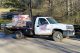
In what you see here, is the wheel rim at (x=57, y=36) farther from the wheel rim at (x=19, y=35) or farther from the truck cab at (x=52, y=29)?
the wheel rim at (x=19, y=35)

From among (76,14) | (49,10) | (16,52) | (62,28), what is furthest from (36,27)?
(49,10)

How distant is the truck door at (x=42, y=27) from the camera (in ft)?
66.7

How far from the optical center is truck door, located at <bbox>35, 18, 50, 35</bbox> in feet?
66.7

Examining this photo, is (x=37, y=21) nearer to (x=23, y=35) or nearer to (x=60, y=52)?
(x=23, y=35)

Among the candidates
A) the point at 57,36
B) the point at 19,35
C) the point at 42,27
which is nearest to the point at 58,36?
the point at 57,36

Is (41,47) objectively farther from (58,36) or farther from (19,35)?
(19,35)

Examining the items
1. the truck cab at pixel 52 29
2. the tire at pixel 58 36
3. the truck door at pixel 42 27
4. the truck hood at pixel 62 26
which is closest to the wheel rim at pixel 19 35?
the truck cab at pixel 52 29

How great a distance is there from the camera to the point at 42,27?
20469 mm

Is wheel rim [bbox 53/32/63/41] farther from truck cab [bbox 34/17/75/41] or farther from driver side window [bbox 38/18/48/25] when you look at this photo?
driver side window [bbox 38/18/48/25]

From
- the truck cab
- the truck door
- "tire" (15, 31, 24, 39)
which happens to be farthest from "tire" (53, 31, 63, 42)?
"tire" (15, 31, 24, 39)

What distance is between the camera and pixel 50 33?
20.3 meters

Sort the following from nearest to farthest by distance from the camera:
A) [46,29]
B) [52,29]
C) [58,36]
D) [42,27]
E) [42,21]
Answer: [58,36] → [52,29] → [46,29] → [42,27] → [42,21]

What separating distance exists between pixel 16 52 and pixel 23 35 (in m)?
7.42

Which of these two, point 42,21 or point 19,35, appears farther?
point 19,35
